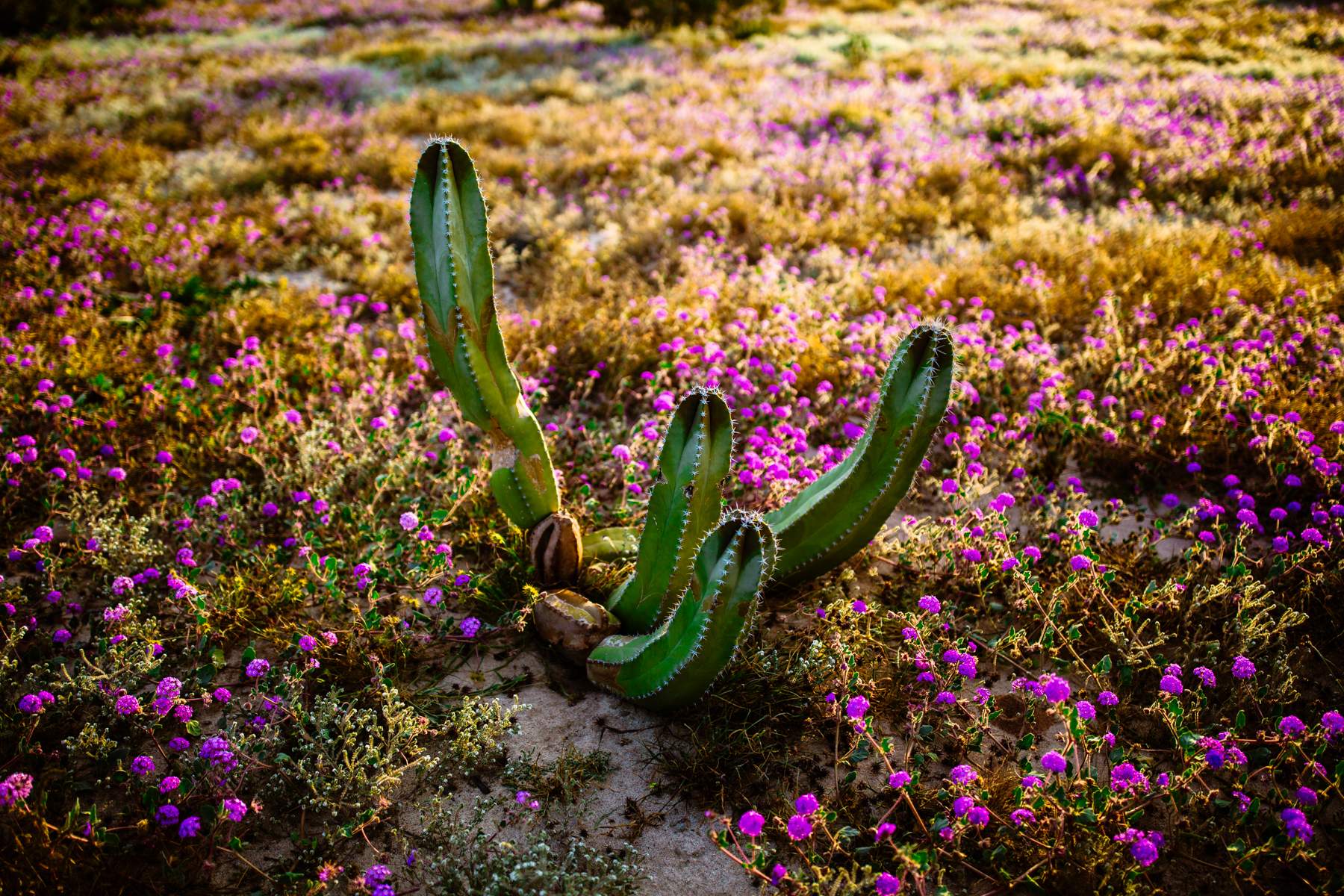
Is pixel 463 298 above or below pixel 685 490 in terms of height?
above

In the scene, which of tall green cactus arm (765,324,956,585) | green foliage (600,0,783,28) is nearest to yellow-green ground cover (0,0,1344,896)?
tall green cactus arm (765,324,956,585)

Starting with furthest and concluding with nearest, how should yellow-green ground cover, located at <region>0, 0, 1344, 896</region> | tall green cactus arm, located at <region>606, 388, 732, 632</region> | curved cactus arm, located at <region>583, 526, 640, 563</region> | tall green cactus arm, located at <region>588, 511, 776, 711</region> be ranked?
curved cactus arm, located at <region>583, 526, 640, 563</region>
tall green cactus arm, located at <region>606, 388, 732, 632</region>
yellow-green ground cover, located at <region>0, 0, 1344, 896</region>
tall green cactus arm, located at <region>588, 511, 776, 711</region>

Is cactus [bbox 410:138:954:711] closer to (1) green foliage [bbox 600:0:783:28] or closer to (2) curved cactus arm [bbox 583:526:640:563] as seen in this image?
(2) curved cactus arm [bbox 583:526:640:563]

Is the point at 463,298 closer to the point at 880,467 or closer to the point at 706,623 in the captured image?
the point at 706,623

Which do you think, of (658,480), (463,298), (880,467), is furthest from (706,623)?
(463,298)

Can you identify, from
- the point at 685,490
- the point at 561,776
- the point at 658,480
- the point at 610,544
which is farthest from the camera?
the point at 610,544

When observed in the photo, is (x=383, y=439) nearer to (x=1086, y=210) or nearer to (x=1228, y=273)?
(x=1228, y=273)

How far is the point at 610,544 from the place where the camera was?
3.49m

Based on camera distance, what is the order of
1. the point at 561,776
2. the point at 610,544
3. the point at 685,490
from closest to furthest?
1. the point at 561,776
2. the point at 685,490
3. the point at 610,544

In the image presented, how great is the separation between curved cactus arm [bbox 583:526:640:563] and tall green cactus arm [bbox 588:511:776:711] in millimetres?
645

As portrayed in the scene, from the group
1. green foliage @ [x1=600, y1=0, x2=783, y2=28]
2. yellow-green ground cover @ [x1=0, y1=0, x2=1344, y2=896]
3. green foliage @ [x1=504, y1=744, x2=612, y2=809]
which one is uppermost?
green foliage @ [x1=600, y1=0, x2=783, y2=28]

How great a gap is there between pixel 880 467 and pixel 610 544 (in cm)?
123

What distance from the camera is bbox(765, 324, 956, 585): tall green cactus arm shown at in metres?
2.96

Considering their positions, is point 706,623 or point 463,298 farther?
point 463,298
